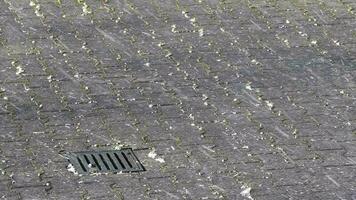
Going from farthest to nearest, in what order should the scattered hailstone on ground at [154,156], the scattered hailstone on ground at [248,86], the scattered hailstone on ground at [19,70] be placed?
the scattered hailstone on ground at [248,86], the scattered hailstone on ground at [19,70], the scattered hailstone on ground at [154,156]

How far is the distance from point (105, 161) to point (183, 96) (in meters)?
1.41

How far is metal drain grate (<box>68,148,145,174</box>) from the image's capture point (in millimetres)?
7539

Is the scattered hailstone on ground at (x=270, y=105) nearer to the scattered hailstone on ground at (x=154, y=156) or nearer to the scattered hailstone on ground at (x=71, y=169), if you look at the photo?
the scattered hailstone on ground at (x=154, y=156)

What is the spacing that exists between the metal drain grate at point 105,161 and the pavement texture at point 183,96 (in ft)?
0.25

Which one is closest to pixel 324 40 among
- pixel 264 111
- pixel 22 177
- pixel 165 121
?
pixel 264 111

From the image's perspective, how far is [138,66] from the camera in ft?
30.5

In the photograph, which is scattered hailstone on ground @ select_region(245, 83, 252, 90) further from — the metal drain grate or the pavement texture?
the metal drain grate

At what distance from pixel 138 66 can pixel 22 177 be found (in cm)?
229

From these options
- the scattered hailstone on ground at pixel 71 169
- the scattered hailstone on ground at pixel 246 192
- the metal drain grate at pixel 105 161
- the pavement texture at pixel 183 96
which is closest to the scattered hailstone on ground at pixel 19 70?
the pavement texture at pixel 183 96

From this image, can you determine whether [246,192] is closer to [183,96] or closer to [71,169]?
[71,169]

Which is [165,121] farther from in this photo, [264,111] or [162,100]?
[264,111]

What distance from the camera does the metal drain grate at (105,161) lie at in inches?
297

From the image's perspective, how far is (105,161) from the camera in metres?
7.64

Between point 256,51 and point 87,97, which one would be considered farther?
point 256,51
